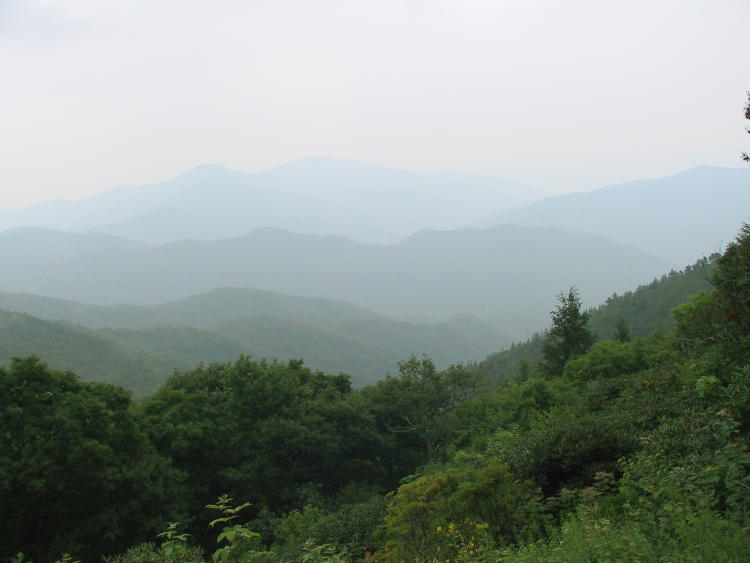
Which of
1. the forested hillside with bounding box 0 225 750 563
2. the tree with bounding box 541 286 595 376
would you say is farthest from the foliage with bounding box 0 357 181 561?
the tree with bounding box 541 286 595 376

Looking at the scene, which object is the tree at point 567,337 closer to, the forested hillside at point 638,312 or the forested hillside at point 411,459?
the forested hillside at point 411,459

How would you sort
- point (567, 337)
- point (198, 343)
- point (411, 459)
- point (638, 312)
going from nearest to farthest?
point (411, 459) → point (567, 337) → point (638, 312) → point (198, 343)

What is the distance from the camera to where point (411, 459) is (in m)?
27.0

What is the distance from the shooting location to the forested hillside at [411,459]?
5965 mm

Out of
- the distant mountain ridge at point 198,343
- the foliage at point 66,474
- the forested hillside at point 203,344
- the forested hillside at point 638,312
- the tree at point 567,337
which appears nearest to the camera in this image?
the foliage at point 66,474

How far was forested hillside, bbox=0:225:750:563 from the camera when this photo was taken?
5.96m

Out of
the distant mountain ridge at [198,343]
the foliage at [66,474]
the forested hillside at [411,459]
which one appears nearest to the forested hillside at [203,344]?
the distant mountain ridge at [198,343]

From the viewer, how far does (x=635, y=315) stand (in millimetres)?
68000

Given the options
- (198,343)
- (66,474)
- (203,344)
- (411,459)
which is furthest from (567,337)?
(198,343)

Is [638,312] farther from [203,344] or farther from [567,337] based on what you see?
[203,344]

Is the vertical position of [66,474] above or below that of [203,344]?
above

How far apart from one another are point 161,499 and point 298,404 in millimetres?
9198

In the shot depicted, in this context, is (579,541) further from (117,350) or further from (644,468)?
(117,350)

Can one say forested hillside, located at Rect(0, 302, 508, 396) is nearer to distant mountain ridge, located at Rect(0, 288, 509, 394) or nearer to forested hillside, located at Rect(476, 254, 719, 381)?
distant mountain ridge, located at Rect(0, 288, 509, 394)
